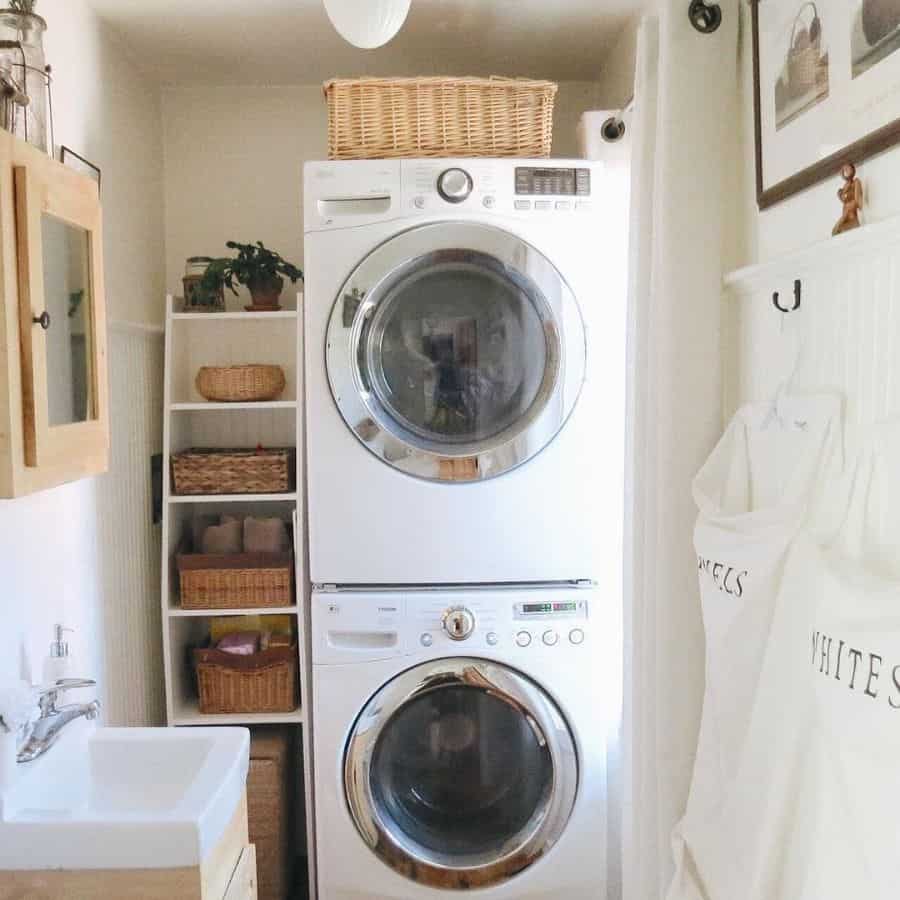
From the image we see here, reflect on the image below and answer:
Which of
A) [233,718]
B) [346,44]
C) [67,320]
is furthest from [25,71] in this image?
[233,718]

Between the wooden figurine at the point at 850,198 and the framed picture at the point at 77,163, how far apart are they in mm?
1474

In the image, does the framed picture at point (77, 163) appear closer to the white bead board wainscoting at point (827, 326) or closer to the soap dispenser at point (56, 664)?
the soap dispenser at point (56, 664)

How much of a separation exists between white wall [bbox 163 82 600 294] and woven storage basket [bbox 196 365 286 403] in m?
0.47

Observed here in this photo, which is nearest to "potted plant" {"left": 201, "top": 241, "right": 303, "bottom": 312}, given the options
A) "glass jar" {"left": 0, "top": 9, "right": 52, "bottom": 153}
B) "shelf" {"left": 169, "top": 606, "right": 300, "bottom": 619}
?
"shelf" {"left": 169, "top": 606, "right": 300, "bottom": 619}

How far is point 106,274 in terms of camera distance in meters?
2.20

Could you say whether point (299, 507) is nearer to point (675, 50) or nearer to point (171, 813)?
point (171, 813)

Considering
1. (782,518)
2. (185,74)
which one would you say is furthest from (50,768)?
(185,74)

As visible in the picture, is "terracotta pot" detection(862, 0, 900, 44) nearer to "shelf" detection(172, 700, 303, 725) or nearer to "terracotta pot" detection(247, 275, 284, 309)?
"terracotta pot" detection(247, 275, 284, 309)

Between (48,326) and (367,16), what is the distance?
0.66 metres

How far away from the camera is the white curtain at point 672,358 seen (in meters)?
1.60

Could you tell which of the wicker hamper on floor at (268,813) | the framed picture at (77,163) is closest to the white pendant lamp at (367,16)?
the framed picture at (77,163)

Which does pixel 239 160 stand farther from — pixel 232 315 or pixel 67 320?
pixel 67 320

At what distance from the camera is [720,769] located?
143 centimetres

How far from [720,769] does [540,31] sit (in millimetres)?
1836
